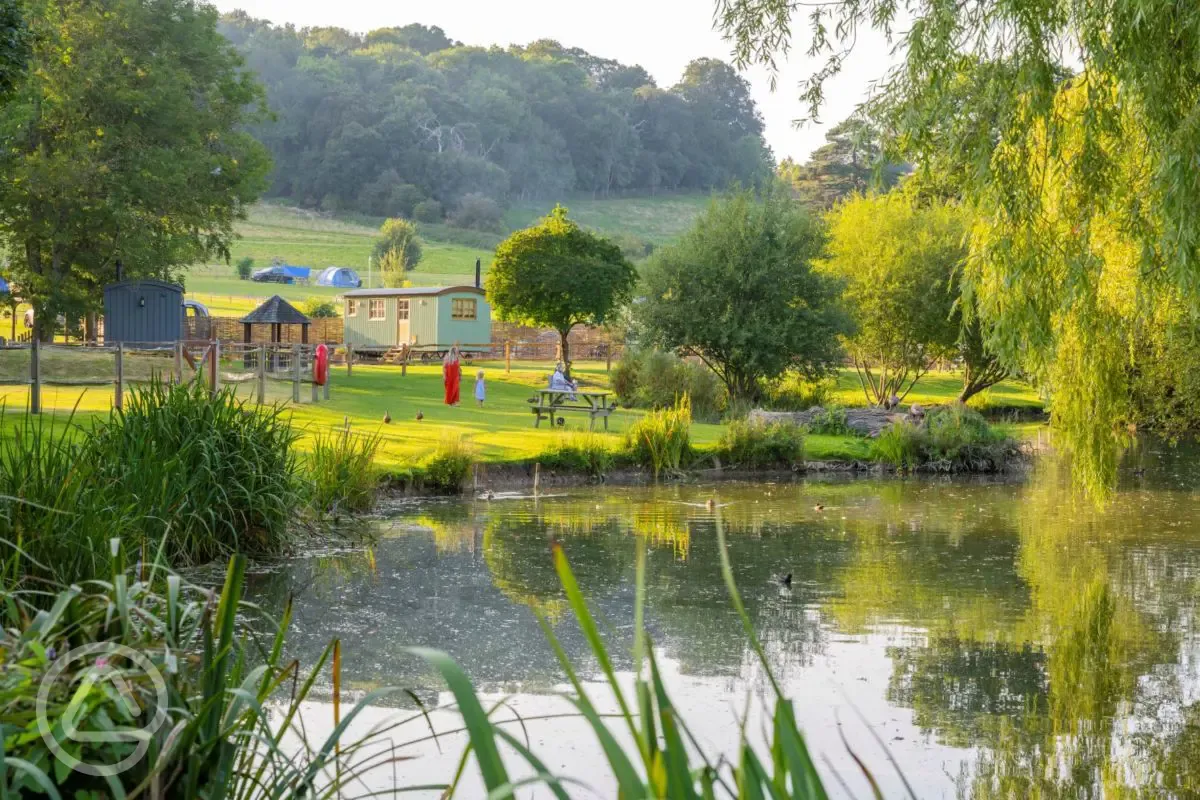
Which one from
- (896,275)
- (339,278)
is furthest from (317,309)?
(896,275)

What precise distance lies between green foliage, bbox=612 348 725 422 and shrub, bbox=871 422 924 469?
6.99 metres

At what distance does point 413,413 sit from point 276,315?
11.1 meters

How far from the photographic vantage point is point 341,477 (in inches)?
581

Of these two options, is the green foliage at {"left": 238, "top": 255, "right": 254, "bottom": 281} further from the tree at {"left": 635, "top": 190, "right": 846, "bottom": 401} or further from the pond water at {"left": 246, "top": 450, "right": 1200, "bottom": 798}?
the pond water at {"left": 246, "top": 450, "right": 1200, "bottom": 798}

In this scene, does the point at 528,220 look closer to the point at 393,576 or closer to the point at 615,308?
the point at 615,308

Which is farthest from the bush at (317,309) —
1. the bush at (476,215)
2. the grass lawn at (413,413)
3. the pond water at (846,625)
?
the bush at (476,215)

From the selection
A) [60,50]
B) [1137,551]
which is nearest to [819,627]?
[1137,551]

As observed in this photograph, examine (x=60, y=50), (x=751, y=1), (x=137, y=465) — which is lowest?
(x=137, y=465)

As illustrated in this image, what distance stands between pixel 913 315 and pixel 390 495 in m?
19.9

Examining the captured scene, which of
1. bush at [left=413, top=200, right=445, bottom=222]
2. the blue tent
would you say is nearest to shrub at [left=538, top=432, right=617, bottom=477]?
the blue tent

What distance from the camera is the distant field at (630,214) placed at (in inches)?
4168

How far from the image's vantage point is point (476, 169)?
102688mm

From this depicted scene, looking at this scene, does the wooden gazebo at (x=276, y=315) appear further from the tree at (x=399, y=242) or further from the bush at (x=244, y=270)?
the tree at (x=399, y=242)

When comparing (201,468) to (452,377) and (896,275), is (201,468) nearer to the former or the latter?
(452,377)
